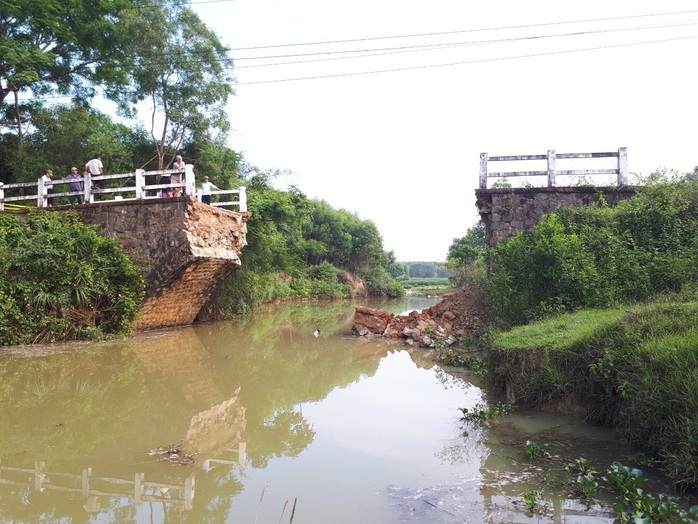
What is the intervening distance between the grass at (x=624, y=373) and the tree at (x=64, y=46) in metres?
17.3

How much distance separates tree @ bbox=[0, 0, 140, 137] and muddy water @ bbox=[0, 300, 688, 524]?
1274 cm

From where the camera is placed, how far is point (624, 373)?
5449mm

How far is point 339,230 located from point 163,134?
94.1 ft

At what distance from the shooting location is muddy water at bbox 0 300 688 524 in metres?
4.13

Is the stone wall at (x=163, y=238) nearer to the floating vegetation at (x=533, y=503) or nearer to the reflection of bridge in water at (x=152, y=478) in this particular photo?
the reflection of bridge in water at (x=152, y=478)

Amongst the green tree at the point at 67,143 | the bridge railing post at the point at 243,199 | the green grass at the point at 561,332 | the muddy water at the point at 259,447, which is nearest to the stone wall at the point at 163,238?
the bridge railing post at the point at 243,199

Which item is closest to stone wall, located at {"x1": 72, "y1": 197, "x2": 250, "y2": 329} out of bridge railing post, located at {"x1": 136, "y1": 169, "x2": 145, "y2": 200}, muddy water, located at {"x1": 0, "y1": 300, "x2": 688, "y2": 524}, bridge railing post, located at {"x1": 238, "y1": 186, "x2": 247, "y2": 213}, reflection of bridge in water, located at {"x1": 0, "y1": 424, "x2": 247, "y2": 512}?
bridge railing post, located at {"x1": 136, "y1": 169, "x2": 145, "y2": 200}

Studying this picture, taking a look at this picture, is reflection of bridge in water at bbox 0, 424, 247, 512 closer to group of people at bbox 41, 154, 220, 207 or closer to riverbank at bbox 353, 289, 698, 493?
riverbank at bbox 353, 289, 698, 493

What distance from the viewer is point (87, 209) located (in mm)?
14211

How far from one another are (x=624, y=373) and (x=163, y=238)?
1166 cm

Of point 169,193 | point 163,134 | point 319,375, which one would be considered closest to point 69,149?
point 163,134

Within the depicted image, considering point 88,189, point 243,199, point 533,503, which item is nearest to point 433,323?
point 243,199

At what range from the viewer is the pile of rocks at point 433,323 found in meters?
14.0

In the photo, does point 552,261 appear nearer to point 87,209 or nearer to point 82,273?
point 82,273
